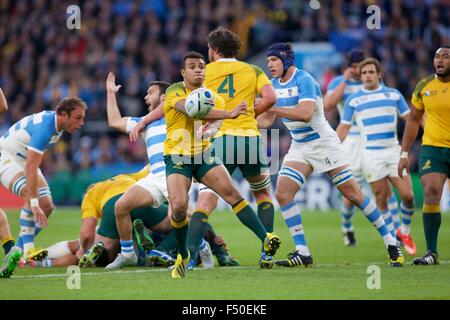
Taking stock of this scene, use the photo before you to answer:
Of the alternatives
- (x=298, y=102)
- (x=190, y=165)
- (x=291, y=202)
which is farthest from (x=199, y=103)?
(x=291, y=202)

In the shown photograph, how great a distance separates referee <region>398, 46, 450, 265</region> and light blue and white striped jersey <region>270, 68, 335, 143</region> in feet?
3.60

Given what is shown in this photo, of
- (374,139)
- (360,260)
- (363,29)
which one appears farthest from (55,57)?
(360,260)

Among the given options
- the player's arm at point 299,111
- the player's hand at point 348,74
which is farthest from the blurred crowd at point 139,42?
the player's arm at point 299,111

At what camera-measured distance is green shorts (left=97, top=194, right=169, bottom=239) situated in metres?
10.3

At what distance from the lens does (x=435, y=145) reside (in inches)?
400

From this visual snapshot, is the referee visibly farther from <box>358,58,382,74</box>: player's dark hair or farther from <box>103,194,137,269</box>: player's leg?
<box>103,194,137,269</box>: player's leg

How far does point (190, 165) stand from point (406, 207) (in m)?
4.74

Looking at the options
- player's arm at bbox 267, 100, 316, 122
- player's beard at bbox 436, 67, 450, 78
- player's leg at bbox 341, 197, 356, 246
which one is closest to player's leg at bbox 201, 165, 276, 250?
player's arm at bbox 267, 100, 316, 122

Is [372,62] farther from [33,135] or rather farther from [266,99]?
[33,135]

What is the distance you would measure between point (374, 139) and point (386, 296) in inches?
226

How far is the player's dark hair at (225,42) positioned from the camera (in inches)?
375

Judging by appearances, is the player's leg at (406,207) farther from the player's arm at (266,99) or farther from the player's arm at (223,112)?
the player's arm at (223,112)

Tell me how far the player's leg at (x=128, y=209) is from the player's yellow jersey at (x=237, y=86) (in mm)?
1190

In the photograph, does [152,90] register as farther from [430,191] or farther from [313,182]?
[313,182]
